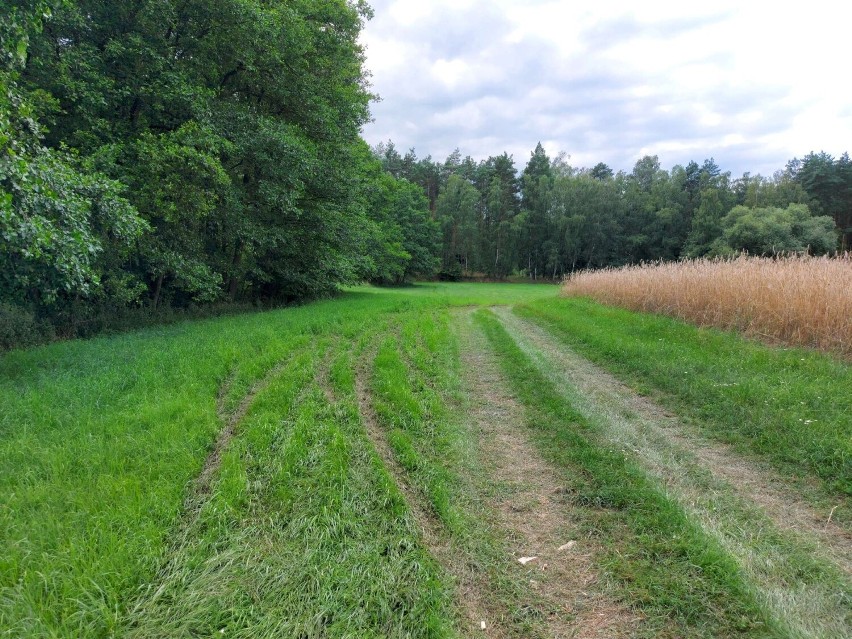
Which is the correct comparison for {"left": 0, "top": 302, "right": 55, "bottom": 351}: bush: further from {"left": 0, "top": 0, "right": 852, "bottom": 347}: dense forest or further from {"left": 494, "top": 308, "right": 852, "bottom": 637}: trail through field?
{"left": 494, "top": 308, "right": 852, "bottom": 637}: trail through field

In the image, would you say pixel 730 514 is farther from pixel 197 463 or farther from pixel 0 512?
pixel 0 512

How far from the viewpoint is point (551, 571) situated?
8.58 ft

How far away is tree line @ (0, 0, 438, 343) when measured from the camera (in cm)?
615

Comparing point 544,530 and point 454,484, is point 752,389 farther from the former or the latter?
point 454,484

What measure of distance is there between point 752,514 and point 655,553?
107cm

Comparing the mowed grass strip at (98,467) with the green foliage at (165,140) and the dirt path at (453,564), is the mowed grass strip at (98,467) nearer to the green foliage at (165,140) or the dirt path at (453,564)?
the dirt path at (453,564)

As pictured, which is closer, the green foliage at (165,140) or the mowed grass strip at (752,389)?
the mowed grass strip at (752,389)

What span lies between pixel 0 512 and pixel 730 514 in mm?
5395

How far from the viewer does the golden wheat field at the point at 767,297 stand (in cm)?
664

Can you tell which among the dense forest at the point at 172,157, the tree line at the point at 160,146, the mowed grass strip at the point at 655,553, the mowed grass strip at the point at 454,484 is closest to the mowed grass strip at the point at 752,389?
the mowed grass strip at the point at 655,553

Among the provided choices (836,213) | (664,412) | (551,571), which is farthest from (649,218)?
(551,571)

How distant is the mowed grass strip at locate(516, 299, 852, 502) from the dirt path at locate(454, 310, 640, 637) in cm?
218

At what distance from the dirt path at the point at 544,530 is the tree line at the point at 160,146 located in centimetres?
Answer: 652

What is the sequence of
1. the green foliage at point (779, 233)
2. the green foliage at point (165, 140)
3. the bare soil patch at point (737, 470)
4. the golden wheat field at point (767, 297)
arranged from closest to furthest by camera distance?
the bare soil patch at point (737, 470), the green foliage at point (165, 140), the golden wheat field at point (767, 297), the green foliage at point (779, 233)
